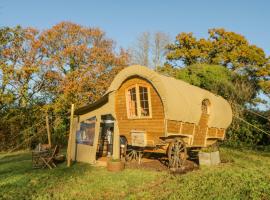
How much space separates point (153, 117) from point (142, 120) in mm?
723

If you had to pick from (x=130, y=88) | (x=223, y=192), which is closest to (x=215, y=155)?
(x=130, y=88)

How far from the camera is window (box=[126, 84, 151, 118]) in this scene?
12416mm

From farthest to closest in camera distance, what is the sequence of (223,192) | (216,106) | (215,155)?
(216,106), (215,155), (223,192)

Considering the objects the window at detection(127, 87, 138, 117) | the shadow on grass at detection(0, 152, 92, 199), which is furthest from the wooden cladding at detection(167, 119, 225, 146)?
the shadow on grass at detection(0, 152, 92, 199)

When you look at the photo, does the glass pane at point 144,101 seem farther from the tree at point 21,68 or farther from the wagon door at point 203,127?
the tree at point 21,68

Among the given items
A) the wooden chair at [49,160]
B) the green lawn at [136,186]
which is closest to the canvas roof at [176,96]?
the green lawn at [136,186]

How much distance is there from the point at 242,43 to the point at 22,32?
21.7 metres

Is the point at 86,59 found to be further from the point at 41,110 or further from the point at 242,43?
the point at 242,43

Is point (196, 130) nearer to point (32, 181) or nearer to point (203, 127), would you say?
point (203, 127)

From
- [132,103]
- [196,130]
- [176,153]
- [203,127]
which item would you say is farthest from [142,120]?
[203,127]

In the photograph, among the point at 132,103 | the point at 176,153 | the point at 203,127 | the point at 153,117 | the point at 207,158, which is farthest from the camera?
the point at 203,127

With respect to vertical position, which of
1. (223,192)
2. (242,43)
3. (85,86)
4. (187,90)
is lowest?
(223,192)

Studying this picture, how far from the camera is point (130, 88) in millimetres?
13211

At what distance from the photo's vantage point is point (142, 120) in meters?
12.5
